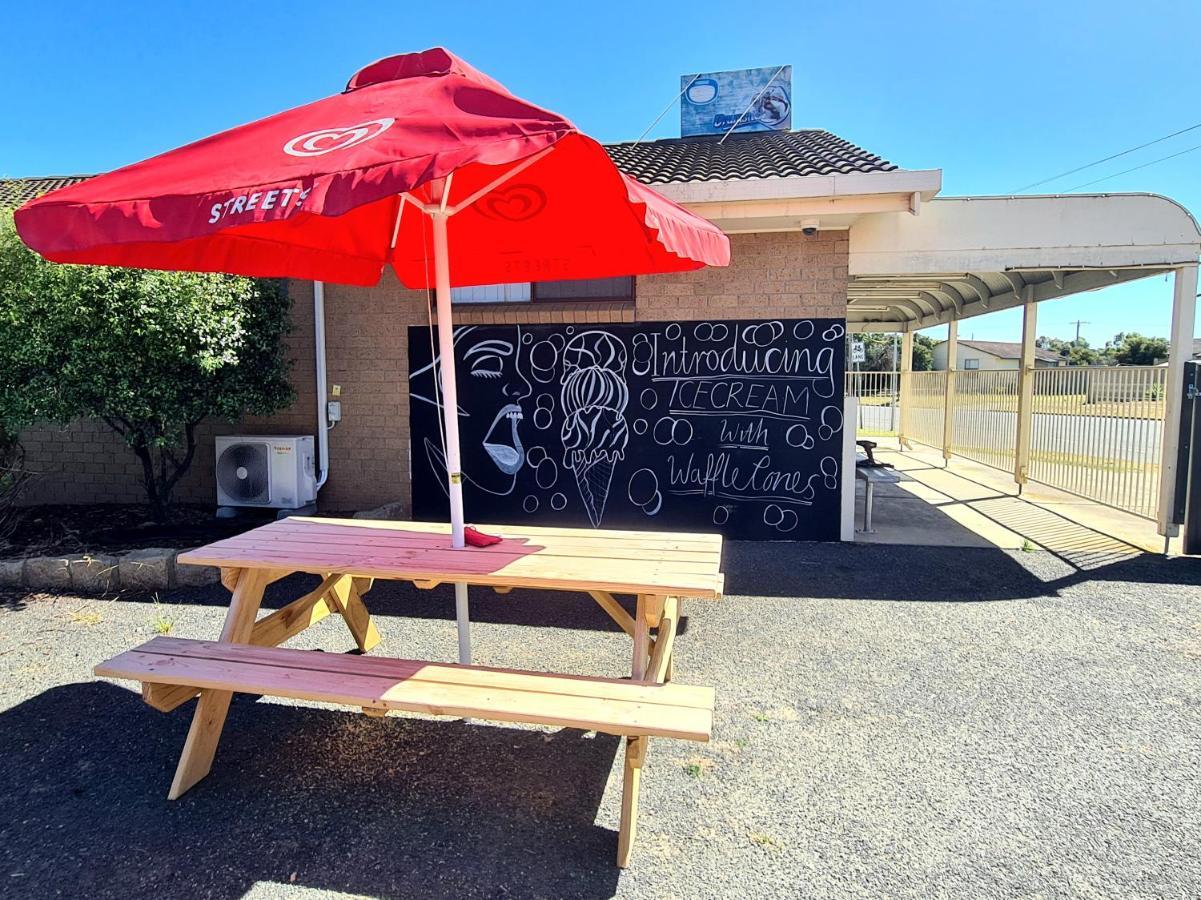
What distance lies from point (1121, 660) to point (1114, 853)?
193 cm

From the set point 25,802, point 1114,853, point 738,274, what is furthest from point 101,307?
point 1114,853

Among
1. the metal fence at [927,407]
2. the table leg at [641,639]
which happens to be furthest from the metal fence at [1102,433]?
the table leg at [641,639]

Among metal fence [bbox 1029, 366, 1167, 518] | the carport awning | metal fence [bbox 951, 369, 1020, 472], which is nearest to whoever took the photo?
the carport awning

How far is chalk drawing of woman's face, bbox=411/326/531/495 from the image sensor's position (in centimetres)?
677

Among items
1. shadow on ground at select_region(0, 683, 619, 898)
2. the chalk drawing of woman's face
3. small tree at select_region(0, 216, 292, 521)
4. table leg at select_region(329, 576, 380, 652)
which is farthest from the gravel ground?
the chalk drawing of woman's face

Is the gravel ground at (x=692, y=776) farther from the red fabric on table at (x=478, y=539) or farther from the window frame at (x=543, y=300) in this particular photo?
the window frame at (x=543, y=300)

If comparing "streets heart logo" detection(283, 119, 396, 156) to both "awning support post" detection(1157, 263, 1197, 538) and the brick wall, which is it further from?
"awning support post" detection(1157, 263, 1197, 538)

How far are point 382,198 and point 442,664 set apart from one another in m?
1.66

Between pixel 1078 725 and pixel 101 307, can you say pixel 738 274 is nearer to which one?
pixel 1078 725

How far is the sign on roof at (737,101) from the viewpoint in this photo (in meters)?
9.58

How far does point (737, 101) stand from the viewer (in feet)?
32.1

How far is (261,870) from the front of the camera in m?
2.37

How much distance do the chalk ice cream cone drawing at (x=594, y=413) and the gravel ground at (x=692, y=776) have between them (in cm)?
220

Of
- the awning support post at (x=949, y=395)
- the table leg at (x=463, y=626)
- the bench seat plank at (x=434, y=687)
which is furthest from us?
the awning support post at (x=949, y=395)
